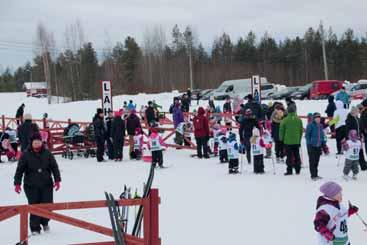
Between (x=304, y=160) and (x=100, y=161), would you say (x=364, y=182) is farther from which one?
(x=100, y=161)

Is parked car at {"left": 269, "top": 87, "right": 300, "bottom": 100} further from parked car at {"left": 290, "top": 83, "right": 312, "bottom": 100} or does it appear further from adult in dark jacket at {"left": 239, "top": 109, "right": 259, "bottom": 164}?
adult in dark jacket at {"left": 239, "top": 109, "right": 259, "bottom": 164}

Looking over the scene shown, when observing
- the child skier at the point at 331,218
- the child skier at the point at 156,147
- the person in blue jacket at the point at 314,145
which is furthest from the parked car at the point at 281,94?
the child skier at the point at 331,218

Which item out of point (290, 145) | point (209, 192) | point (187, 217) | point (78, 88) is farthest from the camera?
point (78, 88)

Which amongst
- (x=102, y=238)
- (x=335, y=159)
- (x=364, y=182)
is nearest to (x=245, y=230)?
(x=102, y=238)

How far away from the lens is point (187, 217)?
9102 mm

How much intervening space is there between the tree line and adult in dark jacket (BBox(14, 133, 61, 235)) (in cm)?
6118

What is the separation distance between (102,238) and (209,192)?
12.0 feet

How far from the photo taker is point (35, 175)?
26.4 ft

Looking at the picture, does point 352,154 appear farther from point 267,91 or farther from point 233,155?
point 267,91

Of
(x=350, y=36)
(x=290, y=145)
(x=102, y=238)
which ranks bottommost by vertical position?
(x=102, y=238)

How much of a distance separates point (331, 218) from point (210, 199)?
205 inches

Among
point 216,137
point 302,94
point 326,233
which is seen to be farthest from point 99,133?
point 302,94

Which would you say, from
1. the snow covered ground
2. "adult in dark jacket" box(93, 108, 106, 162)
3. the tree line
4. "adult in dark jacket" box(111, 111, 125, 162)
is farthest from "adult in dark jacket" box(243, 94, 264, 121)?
the tree line

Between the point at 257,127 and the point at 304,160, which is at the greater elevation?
the point at 257,127
